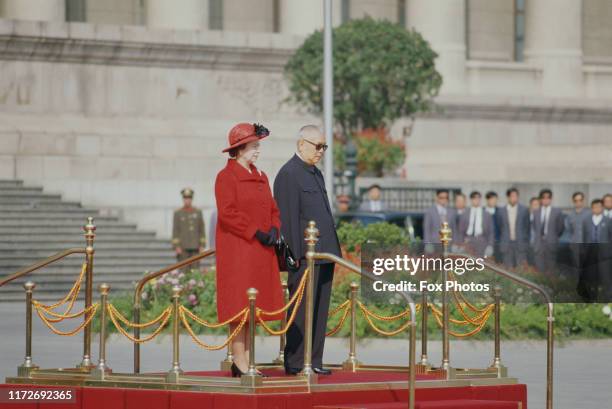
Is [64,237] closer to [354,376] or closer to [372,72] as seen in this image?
[372,72]

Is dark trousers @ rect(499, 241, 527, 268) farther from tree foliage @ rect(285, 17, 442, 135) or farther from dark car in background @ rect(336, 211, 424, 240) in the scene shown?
tree foliage @ rect(285, 17, 442, 135)

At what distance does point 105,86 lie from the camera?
37188mm

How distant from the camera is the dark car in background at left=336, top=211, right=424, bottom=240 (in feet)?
96.6

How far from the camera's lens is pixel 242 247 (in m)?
12.8

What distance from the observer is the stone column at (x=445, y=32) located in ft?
167

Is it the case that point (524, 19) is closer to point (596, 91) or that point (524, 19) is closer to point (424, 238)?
point (596, 91)

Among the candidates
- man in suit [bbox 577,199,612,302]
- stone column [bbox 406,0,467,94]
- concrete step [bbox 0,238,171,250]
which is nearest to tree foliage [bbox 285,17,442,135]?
concrete step [bbox 0,238,171,250]

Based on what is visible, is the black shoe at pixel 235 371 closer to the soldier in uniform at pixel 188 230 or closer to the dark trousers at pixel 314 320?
the dark trousers at pixel 314 320

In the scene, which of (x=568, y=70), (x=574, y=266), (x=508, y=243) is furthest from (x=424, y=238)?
(x=568, y=70)

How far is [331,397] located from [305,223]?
153 centimetres

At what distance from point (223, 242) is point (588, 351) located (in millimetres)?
8613

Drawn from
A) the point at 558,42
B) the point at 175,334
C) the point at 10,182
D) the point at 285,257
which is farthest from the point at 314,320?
the point at 558,42

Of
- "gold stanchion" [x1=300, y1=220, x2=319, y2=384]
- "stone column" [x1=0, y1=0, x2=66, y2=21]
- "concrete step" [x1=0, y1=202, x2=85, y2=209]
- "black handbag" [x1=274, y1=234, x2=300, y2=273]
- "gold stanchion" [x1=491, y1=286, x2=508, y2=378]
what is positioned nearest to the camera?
"gold stanchion" [x1=300, y1=220, x2=319, y2=384]

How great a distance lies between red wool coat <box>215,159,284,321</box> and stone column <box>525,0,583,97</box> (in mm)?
41786
